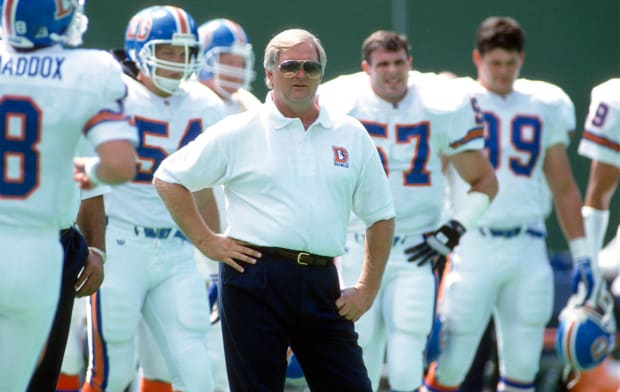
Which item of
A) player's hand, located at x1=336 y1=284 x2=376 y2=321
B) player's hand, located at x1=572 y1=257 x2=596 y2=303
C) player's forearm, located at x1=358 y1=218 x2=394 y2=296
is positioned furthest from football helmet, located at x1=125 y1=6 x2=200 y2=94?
player's hand, located at x1=572 y1=257 x2=596 y2=303

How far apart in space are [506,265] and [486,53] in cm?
114

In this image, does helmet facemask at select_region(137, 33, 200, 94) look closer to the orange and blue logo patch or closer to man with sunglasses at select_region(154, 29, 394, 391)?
man with sunglasses at select_region(154, 29, 394, 391)

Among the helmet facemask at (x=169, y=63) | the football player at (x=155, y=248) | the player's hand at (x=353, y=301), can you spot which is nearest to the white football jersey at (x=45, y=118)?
the player's hand at (x=353, y=301)

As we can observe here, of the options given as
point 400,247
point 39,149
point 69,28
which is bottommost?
point 400,247

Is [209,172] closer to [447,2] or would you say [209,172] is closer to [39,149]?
[39,149]

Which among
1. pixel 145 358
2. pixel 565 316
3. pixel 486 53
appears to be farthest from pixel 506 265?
pixel 145 358

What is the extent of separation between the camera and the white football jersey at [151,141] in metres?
5.52

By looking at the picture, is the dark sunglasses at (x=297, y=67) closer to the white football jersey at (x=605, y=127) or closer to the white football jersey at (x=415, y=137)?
the white football jersey at (x=415, y=137)

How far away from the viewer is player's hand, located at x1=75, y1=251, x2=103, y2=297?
426 cm

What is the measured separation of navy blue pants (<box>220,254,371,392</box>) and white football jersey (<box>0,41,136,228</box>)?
2.38ft

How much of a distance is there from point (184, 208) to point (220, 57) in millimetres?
2749

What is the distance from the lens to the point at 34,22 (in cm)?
377

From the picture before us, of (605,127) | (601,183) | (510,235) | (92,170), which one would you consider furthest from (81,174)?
(510,235)

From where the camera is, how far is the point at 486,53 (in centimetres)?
671
